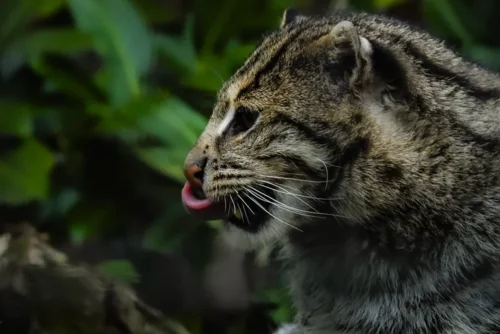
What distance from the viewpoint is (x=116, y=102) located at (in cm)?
327

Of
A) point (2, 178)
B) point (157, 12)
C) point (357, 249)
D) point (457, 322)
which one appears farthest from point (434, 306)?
point (157, 12)

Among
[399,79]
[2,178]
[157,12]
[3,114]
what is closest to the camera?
[399,79]

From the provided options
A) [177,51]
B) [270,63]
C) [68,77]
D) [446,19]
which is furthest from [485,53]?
[270,63]

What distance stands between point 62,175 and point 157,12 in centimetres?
103

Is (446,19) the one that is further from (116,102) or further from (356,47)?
(356,47)

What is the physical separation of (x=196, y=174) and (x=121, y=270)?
0.57 m

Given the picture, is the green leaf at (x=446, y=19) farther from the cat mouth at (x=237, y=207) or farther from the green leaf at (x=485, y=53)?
the cat mouth at (x=237, y=207)

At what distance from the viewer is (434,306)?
5.79 ft

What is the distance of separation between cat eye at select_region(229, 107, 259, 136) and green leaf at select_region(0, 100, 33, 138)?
1.57 m

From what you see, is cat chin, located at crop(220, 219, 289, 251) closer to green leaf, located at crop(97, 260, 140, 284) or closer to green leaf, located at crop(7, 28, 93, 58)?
green leaf, located at crop(97, 260, 140, 284)

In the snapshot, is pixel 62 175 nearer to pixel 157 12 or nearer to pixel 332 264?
pixel 157 12

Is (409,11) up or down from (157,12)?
up

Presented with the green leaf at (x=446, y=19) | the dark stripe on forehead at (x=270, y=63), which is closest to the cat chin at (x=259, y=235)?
the dark stripe on forehead at (x=270, y=63)

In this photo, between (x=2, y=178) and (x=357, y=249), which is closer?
(x=357, y=249)
